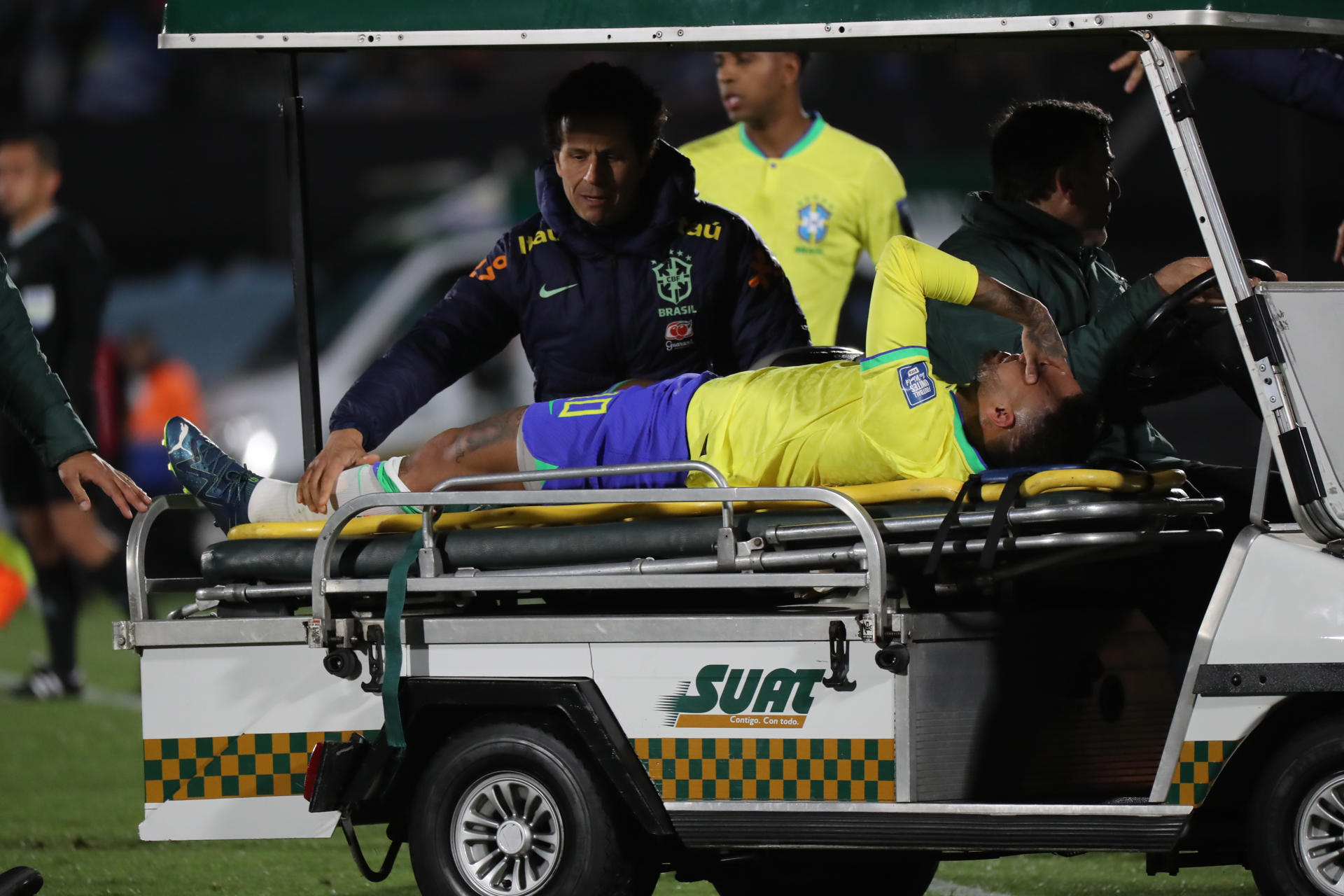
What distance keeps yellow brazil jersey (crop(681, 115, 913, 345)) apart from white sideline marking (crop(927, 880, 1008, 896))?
270 centimetres

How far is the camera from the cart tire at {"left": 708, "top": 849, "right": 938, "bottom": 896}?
5609 millimetres

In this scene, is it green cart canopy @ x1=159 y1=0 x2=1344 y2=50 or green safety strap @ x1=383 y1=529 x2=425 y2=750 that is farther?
green safety strap @ x1=383 y1=529 x2=425 y2=750

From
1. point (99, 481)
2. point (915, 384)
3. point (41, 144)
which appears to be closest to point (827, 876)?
point (915, 384)

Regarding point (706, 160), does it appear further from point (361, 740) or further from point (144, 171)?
point (144, 171)

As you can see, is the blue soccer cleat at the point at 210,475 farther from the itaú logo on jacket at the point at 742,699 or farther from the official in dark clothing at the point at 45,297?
the official in dark clothing at the point at 45,297

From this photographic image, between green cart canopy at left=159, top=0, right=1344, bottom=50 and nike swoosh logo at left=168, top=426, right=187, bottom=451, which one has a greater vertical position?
green cart canopy at left=159, top=0, right=1344, bottom=50

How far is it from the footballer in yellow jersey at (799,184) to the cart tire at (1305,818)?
4163mm

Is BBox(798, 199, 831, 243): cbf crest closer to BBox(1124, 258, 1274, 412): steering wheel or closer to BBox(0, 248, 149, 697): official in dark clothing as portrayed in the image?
BBox(1124, 258, 1274, 412): steering wheel

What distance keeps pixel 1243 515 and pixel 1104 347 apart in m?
0.71

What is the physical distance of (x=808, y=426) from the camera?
5090mm

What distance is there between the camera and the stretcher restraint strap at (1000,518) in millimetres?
4336

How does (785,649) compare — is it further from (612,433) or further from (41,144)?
(41,144)

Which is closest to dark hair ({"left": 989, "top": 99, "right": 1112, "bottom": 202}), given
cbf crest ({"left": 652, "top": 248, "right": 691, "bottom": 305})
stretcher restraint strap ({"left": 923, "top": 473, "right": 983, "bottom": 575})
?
cbf crest ({"left": 652, "top": 248, "right": 691, "bottom": 305})

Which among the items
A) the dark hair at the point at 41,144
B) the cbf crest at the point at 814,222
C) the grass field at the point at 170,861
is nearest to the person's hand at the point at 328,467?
the grass field at the point at 170,861
